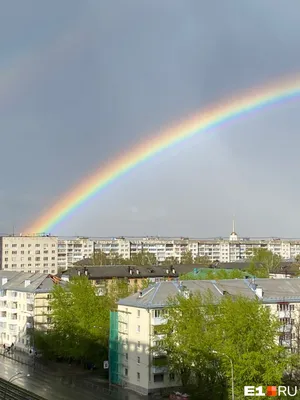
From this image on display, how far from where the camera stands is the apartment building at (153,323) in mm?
45781

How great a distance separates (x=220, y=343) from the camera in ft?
120

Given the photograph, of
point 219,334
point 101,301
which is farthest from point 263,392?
point 101,301

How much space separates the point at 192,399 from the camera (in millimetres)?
41531

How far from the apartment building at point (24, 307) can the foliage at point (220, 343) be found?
23.4 meters

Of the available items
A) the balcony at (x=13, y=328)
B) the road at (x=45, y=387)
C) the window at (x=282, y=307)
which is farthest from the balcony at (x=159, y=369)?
the balcony at (x=13, y=328)

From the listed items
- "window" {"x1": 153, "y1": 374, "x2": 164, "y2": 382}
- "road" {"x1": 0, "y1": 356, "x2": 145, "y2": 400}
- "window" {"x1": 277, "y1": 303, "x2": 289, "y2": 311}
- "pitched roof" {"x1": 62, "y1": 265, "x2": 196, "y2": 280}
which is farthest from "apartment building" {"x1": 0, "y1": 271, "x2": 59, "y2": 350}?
"window" {"x1": 277, "y1": 303, "x2": 289, "y2": 311}

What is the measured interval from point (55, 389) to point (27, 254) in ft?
321

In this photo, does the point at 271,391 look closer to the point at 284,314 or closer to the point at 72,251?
the point at 284,314

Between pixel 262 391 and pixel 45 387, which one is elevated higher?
pixel 262 391

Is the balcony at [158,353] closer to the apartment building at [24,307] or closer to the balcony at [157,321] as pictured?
the balcony at [157,321]

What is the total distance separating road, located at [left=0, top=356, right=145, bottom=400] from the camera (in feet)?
144

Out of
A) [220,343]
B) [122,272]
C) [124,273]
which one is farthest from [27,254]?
[220,343]

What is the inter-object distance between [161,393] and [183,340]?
20.6 ft

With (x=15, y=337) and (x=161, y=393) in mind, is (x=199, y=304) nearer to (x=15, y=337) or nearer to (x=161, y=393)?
(x=161, y=393)
